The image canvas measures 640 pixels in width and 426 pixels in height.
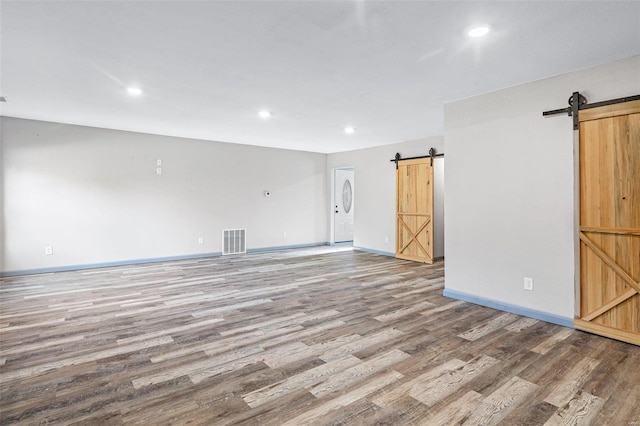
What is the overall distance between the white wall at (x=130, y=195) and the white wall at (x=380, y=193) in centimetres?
156

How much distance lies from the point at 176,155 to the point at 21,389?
5090 mm

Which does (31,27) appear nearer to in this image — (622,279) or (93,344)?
(93,344)

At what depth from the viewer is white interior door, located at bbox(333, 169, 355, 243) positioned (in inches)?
358

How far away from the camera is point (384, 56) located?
284 centimetres

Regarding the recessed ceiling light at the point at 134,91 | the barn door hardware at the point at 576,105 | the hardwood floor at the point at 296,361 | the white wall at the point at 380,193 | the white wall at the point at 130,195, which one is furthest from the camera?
the white wall at the point at 380,193

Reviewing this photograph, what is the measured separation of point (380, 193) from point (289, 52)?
5042 millimetres

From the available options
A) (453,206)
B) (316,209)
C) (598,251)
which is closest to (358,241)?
(316,209)

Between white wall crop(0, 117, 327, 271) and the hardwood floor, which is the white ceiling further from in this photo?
the hardwood floor

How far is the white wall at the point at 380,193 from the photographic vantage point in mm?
6727

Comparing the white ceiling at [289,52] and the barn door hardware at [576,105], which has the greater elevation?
the white ceiling at [289,52]

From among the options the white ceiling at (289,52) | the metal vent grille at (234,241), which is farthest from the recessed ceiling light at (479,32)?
the metal vent grille at (234,241)

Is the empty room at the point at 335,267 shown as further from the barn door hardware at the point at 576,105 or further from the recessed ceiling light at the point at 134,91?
the recessed ceiling light at the point at 134,91

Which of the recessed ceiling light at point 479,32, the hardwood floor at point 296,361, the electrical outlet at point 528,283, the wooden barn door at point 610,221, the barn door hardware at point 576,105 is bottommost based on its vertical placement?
the hardwood floor at point 296,361

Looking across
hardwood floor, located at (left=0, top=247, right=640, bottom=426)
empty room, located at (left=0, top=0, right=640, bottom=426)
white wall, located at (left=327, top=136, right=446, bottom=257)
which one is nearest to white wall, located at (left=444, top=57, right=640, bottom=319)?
empty room, located at (left=0, top=0, right=640, bottom=426)
